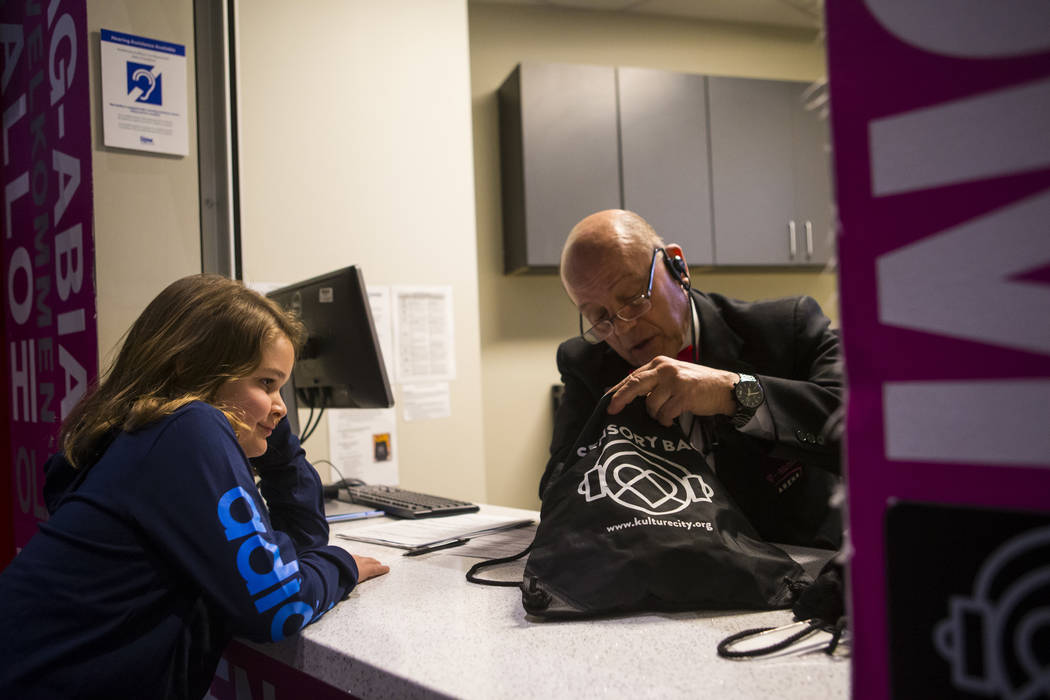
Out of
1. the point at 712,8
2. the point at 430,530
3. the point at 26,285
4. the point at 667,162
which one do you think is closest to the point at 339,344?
the point at 430,530

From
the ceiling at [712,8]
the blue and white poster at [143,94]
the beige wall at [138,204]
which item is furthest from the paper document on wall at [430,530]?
the ceiling at [712,8]

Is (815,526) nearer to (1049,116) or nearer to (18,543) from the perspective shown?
(1049,116)

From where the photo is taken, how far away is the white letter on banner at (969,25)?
35 centimetres

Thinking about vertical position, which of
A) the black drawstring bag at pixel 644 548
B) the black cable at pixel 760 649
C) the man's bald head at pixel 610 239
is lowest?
Result: the black cable at pixel 760 649

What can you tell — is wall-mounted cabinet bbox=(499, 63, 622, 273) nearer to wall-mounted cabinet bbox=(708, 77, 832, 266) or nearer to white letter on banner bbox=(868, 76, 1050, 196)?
wall-mounted cabinet bbox=(708, 77, 832, 266)

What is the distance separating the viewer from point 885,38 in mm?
398

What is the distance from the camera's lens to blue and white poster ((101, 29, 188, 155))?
5.74 feet

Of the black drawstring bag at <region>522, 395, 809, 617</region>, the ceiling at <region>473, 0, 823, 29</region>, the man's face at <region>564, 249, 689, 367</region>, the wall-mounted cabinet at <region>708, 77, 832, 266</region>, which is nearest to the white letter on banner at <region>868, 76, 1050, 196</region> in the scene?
the black drawstring bag at <region>522, 395, 809, 617</region>

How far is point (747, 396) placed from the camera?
3.79ft

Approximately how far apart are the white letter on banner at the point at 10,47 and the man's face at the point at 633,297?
6.29ft

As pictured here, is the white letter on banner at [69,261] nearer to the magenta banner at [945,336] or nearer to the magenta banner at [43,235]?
the magenta banner at [43,235]

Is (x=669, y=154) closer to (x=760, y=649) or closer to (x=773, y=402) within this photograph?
(x=773, y=402)

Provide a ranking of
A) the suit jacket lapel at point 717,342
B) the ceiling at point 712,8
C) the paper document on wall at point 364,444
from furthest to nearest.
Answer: the ceiling at point 712,8
the paper document on wall at point 364,444
the suit jacket lapel at point 717,342

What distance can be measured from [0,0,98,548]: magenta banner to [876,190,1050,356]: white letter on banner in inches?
71.4
